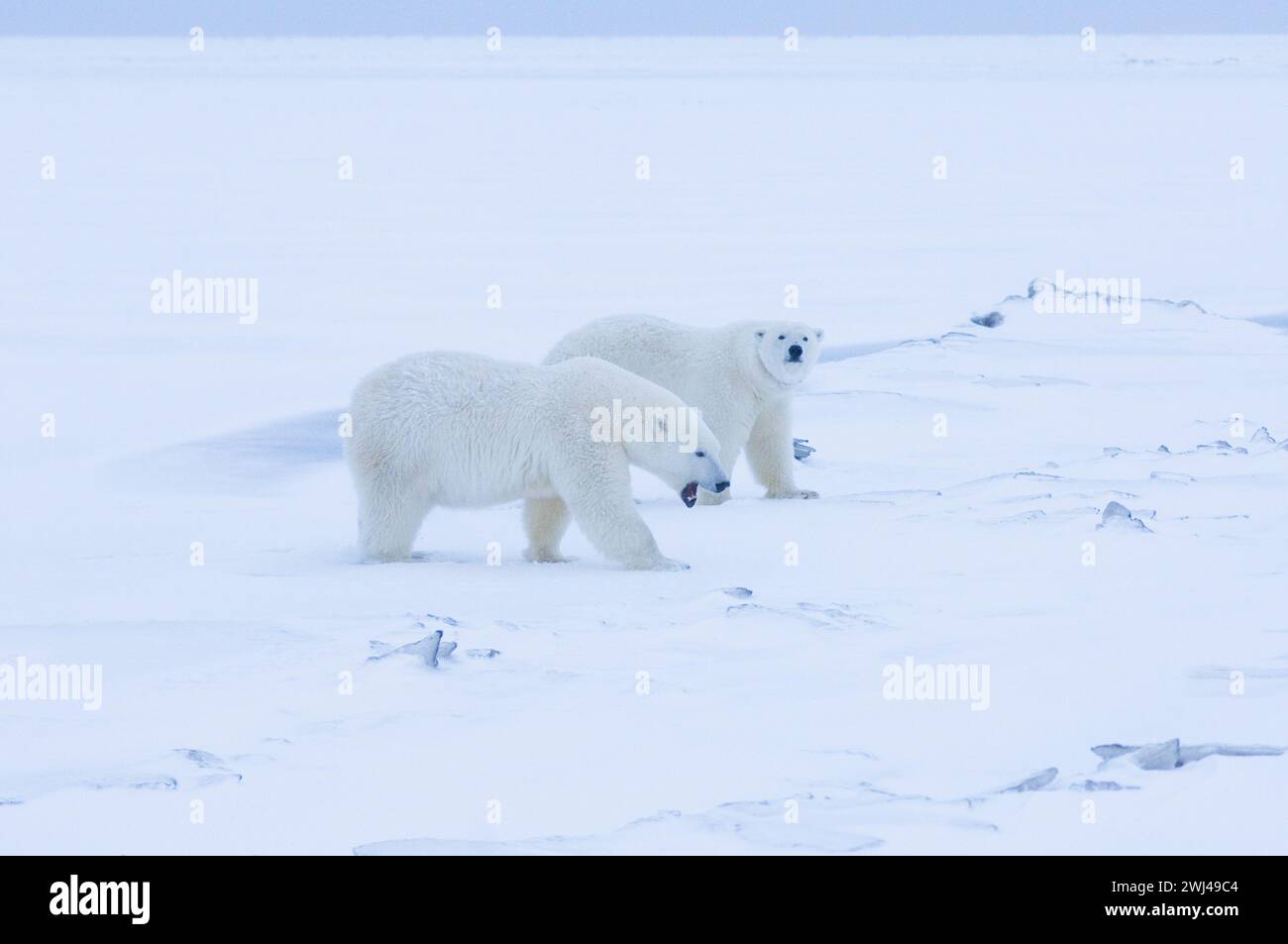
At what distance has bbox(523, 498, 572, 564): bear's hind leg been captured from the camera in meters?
5.58

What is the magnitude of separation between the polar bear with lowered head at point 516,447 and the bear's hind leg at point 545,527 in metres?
0.08

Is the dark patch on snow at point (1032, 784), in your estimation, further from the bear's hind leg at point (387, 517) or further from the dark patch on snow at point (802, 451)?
the dark patch on snow at point (802, 451)

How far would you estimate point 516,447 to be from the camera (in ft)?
17.5

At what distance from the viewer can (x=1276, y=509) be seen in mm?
5699

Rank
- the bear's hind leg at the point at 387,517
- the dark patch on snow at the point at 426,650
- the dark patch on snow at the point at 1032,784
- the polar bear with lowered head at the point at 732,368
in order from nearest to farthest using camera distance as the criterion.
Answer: the dark patch on snow at the point at 1032,784, the dark patch on snow at the point at 426,650, the bear's hind leg at the point at 387,517, the polar bear with lowered head at the point at 732,368

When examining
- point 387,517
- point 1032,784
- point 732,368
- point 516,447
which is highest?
point 732,368

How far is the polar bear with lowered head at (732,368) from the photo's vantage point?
257 inches

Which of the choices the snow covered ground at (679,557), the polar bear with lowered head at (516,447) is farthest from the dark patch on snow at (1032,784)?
the polar bear with lowered head at (516,447)

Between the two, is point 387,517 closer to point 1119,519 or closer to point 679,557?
point 679,557

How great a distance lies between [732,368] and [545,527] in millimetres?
1396

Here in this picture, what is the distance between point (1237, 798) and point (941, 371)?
245 inches

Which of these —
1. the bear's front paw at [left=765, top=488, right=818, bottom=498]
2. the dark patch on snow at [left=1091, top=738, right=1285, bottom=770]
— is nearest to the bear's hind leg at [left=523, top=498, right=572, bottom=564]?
the bear's front paw at [left=765, top=488, right=818, bottom=498]

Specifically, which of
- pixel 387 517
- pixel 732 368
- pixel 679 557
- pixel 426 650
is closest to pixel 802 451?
pixel 732 368

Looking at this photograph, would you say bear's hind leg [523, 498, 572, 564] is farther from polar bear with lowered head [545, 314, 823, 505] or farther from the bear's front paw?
the bear's front paw
